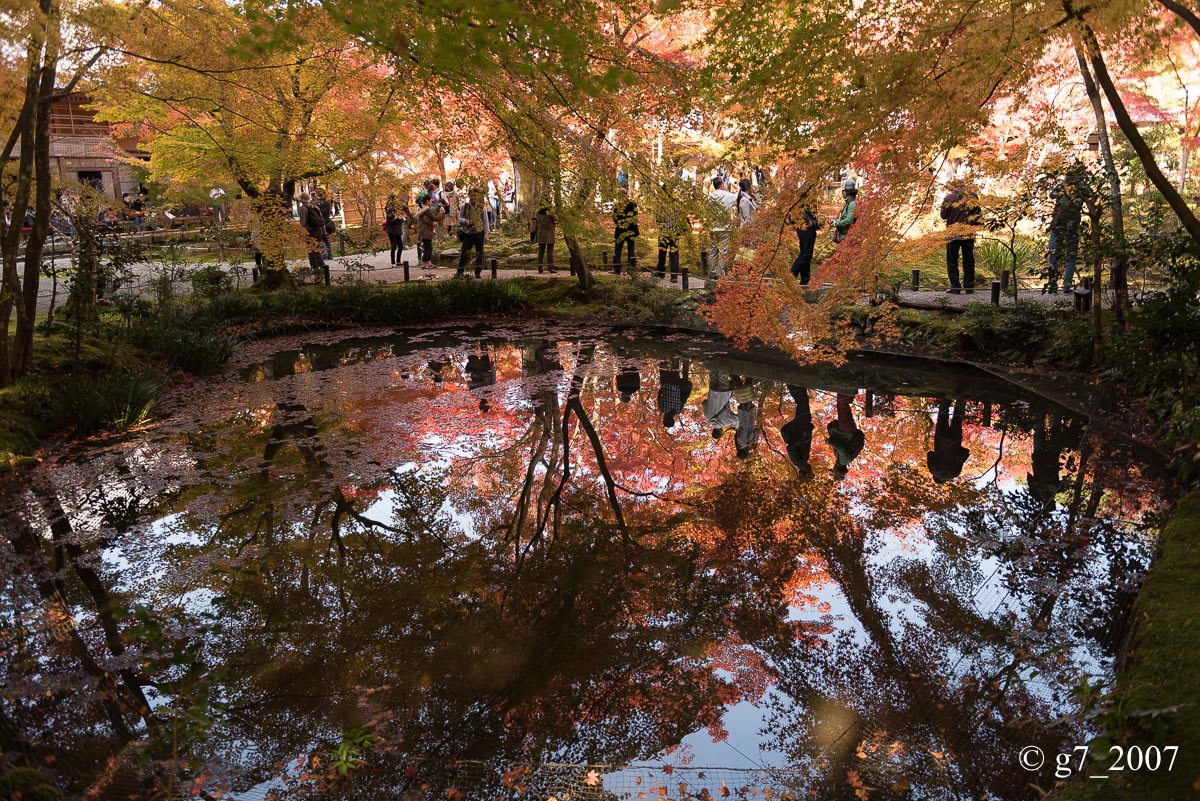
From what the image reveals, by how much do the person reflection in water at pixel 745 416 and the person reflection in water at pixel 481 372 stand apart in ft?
9.25

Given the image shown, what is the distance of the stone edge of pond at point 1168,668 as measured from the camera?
2516mm

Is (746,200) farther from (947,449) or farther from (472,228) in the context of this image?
(472,228)

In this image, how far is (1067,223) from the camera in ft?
28.3

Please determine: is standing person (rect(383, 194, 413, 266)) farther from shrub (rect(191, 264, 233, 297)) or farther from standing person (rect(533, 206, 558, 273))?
shrub (rect(191, 264, 233, 297))

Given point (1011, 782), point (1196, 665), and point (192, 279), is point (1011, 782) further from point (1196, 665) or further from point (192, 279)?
point (192, 279)

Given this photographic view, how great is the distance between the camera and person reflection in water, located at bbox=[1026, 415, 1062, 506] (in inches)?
241

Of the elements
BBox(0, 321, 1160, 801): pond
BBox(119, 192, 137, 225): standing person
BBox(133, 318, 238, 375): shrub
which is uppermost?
BBox(119, 192, 137, 225): standing person

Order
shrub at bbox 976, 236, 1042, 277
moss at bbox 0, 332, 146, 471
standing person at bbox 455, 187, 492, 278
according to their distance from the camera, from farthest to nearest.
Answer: standing person at bbox 455, 187, 492, 278
shrub at bbox 976, 236, 1042, 277
moss at bbox 0, 332, 146, 471

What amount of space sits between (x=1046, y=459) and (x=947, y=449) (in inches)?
31.7

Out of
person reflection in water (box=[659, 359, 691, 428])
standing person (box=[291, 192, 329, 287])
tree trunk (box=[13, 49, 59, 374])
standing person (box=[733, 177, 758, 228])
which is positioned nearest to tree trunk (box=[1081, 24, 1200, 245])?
person reflection in water (box=[659, 359, 691, 428])

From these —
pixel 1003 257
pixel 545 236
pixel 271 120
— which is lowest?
pixel 1003 257

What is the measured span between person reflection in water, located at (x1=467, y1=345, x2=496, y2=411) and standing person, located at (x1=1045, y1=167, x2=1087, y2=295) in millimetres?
6454

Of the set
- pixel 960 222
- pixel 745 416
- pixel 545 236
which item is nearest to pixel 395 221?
pixel 545 236

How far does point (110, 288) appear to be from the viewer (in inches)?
390
